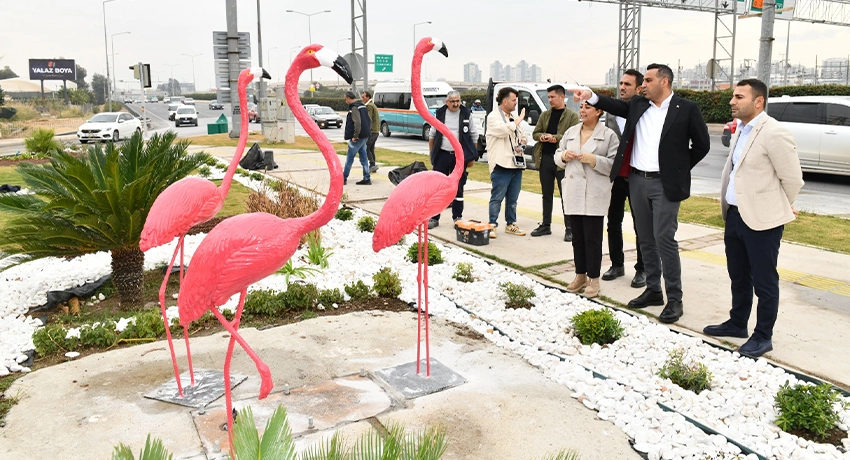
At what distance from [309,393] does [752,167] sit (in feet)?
11.1

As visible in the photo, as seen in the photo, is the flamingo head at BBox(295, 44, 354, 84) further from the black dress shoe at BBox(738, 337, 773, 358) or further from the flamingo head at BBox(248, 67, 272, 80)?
the black dress shoe at BBox(738, 337, 773, 358)

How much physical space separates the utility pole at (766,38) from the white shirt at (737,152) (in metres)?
4.69

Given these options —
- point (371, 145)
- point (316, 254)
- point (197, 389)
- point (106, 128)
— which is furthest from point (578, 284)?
point (106, 128)

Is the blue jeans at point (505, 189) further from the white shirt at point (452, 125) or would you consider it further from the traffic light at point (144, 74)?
the traffic light at point (144, 74)

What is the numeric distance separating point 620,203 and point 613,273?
712 mm

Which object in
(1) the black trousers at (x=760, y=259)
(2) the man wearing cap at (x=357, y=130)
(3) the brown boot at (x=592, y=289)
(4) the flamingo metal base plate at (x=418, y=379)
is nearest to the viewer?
(4) the flamingo metal base plate at (x=418, y=379)

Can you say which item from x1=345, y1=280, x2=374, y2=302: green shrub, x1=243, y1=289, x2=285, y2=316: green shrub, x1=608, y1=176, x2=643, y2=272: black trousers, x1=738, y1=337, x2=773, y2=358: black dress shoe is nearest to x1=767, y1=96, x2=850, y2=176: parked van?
x1=608, y1=176, x2=643, y2=272: black trousers

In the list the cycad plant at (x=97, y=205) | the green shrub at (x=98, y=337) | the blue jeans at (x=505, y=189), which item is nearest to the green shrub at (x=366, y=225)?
the blue jeans at (x=505, y=189)

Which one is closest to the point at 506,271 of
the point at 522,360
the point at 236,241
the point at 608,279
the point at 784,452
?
the point at 608,279

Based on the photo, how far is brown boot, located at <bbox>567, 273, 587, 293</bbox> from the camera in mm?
5973

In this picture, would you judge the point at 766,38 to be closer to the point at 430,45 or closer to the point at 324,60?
the point at 430,45

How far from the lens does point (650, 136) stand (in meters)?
5.27

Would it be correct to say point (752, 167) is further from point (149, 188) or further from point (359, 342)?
point (149, 188)

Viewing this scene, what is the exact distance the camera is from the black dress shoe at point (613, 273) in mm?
6441
